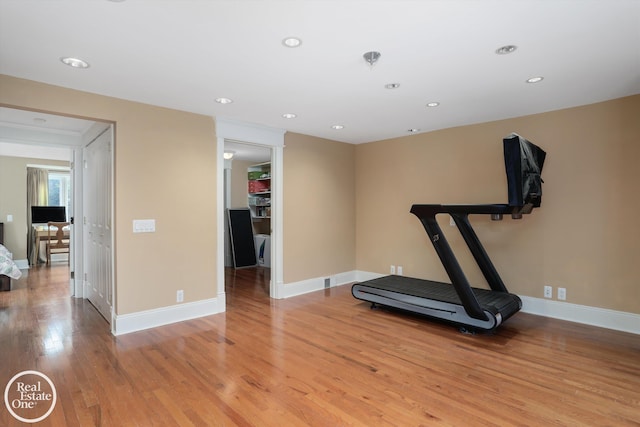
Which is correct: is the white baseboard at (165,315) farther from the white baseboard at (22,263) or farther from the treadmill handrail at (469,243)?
the white baseboard at (22,263)

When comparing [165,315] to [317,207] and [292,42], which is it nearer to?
[317,207]

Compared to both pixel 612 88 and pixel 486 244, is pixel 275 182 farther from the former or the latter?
pixel 612 88

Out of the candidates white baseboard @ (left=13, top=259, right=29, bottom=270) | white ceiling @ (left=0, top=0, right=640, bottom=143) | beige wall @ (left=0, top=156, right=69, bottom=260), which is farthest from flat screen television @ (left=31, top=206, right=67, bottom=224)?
white ceiling @ (left=0, top=0, right=640, bottom=143)

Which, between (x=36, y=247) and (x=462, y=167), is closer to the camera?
(x=462, y=167)

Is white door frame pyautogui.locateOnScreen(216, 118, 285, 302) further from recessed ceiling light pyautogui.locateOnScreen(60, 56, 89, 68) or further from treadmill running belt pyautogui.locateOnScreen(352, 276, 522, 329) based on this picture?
recessed ceiling light pyautogui.locateOnScreen(60, 56, 89, 68)

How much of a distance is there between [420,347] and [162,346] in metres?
2.40

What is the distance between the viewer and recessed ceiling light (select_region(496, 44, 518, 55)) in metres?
2.35

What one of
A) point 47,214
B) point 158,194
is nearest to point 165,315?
point 158,194

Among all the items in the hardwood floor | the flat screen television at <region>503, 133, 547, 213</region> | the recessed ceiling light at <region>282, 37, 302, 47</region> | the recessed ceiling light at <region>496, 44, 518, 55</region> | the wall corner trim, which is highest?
the recessed ceiling light at <region>496, 44, 518, 55</region>

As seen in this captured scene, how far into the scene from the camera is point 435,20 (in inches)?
79.7

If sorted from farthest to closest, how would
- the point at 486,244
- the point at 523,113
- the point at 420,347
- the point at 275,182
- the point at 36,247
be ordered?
the point at 36,247 < the point at 275,182 < the point at 486,244 < the point at 523,113 < the point at 420,347

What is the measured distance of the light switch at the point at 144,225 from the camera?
3537mm

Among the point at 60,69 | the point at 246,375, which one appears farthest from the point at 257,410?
the point at 60,69

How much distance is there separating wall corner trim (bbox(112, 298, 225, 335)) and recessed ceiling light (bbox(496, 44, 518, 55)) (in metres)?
3.81
